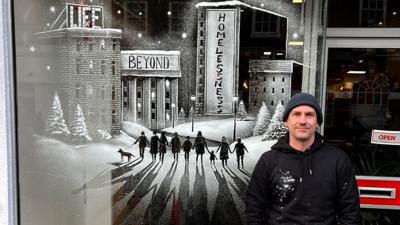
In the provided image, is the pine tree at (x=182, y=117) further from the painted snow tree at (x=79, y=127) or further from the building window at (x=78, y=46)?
the building window at (x=78, y=46)

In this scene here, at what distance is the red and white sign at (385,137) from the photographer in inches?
145

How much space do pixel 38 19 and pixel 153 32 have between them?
1.06m

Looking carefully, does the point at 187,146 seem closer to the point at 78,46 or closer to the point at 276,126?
the point at 276,126

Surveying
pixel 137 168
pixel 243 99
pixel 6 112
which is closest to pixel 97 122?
pixel 137 168

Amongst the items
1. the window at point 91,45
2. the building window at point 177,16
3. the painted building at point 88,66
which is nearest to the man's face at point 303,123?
the building window at point 177,16

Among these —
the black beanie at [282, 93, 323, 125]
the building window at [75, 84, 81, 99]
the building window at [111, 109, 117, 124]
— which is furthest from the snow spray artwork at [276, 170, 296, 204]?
the building window at [75, 84, 81, 99]

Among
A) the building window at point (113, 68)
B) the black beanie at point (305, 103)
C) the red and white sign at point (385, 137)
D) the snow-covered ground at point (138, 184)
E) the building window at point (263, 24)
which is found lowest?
the snow-covered ground at point (138, 184)

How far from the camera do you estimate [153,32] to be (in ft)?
12.1

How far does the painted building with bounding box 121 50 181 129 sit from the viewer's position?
3.74 meters

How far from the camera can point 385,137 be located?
3.70m

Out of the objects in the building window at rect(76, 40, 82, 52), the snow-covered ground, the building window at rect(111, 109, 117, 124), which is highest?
the building window at rect(76, 40, 82, 52)

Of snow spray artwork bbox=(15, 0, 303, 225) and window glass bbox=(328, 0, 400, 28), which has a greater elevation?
window glass bbox=(328, 0, 400, 28)

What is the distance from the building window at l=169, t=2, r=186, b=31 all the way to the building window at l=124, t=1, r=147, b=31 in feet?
0.84

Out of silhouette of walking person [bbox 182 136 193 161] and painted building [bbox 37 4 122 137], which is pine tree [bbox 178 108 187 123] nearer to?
silhouette of walking person [bbox 182 136 193 161]
